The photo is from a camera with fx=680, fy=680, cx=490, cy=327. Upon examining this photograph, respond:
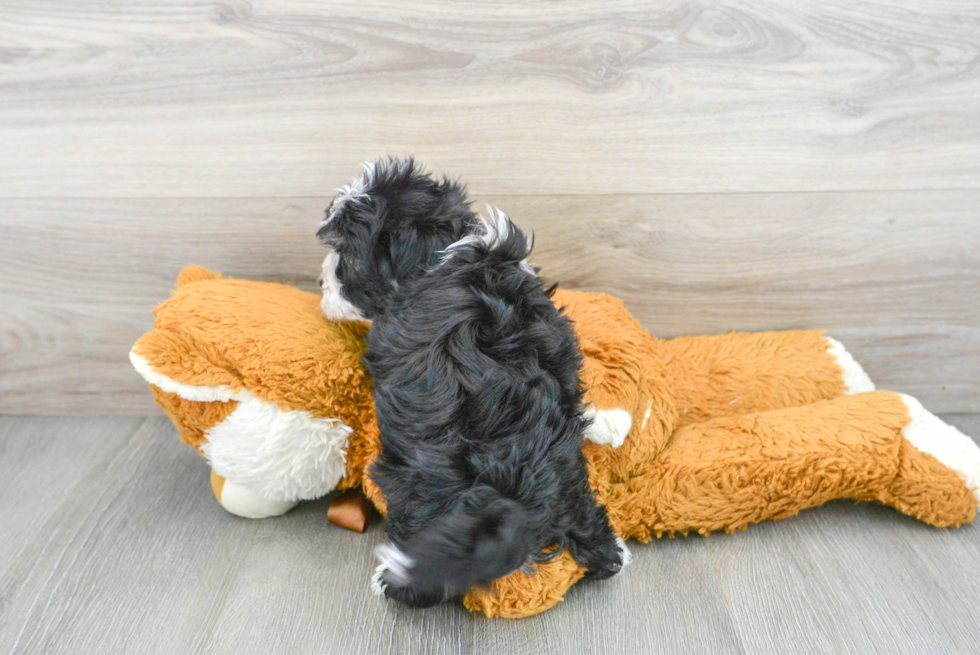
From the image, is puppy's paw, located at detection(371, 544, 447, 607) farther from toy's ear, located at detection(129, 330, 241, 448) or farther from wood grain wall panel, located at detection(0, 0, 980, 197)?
wood grain wall panel, located at detection(0, 0, 980, 197)

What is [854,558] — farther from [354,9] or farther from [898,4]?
Answer: [354,9]

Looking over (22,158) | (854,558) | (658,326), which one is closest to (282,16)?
(22,158)

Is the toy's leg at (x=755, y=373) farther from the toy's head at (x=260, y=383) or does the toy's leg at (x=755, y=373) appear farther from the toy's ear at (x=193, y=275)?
the toy's ear at (x=193, y=275)

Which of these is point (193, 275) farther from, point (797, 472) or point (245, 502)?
point (797, 472)

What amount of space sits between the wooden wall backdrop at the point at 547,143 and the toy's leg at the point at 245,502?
1.02 ft

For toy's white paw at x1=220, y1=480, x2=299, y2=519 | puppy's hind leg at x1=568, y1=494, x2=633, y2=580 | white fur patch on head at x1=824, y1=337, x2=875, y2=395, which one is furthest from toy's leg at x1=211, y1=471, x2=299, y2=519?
white fur patch on head at x1=824, y1=337, x2=875, y2=395

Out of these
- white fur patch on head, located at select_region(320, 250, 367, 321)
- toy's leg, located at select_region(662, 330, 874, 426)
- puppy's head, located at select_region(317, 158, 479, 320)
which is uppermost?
puppy's head, located at select_region(317, 158, 479, 320)

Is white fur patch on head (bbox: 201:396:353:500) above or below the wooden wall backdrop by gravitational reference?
below

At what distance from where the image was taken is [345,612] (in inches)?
28.9

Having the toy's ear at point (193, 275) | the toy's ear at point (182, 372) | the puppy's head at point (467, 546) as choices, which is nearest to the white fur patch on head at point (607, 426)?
the puppy's head at point (467, 546)

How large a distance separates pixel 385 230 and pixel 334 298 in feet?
0.35

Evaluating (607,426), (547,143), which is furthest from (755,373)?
(547,143)

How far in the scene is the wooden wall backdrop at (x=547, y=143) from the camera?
90cm

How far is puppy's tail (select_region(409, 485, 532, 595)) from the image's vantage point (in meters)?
0.57
